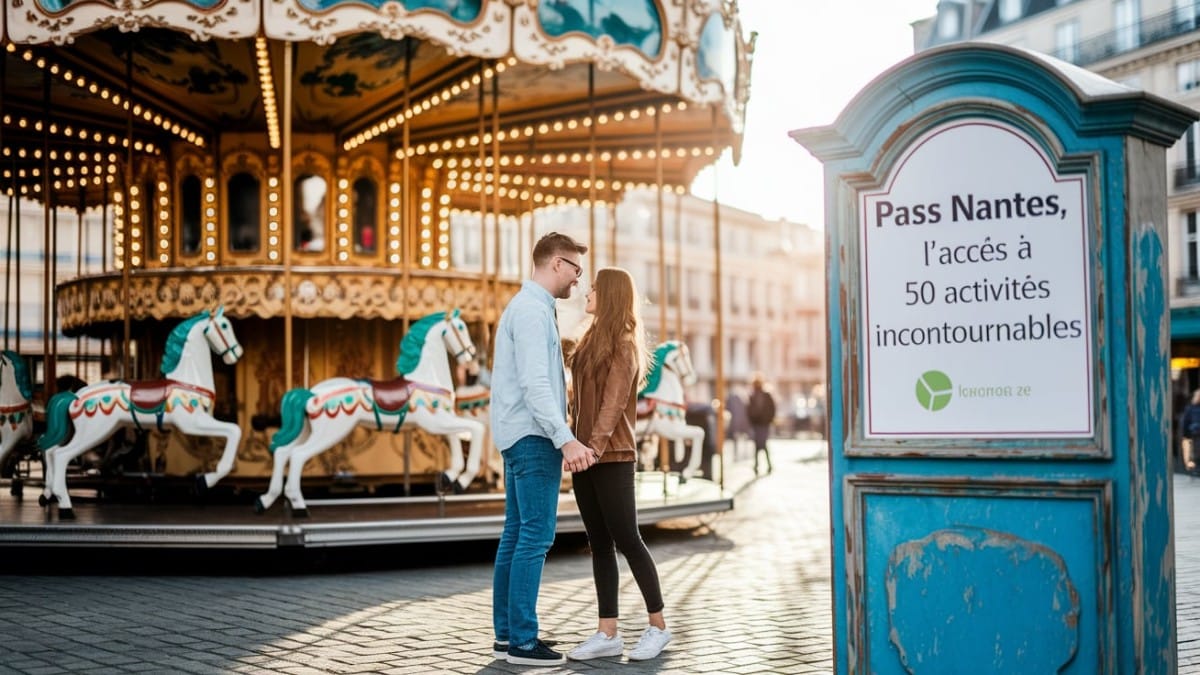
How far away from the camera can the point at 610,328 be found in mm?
5996

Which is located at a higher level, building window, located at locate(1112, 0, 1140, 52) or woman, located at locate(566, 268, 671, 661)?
building window, located at locate(1112, 0, 1140, 52)

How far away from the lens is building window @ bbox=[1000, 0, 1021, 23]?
41969 millimetres

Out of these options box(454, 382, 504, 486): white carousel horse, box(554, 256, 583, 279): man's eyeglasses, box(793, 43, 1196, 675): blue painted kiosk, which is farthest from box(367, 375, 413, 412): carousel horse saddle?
box(793, 43, 1196, 675): blue painted kiosk

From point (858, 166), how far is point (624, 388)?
2.03m

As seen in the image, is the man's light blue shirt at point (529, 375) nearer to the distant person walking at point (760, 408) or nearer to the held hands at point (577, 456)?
the held hands at point (577, 456)

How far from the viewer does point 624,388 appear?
5898mm

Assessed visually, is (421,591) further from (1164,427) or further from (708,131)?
(708,131)

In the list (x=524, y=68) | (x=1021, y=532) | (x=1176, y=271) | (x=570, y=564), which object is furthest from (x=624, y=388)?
(x=1176, y=271)

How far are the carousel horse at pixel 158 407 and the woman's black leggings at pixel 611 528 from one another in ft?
18.4

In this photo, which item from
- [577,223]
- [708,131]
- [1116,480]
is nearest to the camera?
[1116,480]

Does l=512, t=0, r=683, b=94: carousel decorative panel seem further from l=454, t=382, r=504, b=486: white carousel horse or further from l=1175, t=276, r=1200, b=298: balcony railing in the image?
l=1175, t=276, r=1200, b=298: balcony railing

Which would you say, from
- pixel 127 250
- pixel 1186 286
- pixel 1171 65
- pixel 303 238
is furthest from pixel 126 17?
pixel 1171 65

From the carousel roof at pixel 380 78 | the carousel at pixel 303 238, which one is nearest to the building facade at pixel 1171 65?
the carousel roof at pixel 380 78

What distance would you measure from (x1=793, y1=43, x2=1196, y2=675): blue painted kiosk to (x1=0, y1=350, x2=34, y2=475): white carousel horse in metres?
10.1
